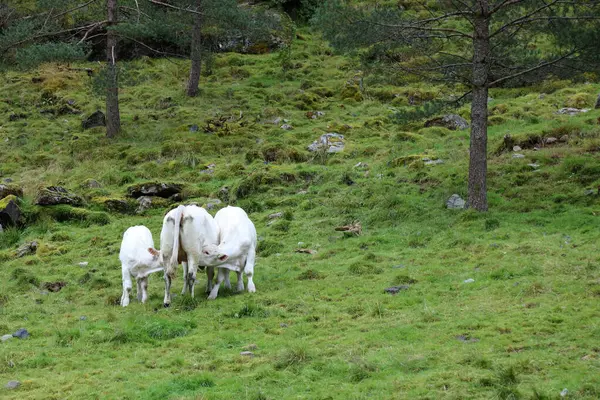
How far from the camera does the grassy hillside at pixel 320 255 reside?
9383 millimetres

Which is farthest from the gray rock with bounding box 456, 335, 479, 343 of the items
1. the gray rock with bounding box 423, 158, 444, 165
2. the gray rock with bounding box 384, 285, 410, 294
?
the gray rock with bounding box 423, 158, 444, 165

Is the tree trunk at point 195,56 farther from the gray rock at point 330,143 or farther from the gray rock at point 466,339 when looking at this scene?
the gray rock at point 466,339

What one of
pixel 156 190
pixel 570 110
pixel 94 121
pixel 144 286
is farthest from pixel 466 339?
pixel 94 121

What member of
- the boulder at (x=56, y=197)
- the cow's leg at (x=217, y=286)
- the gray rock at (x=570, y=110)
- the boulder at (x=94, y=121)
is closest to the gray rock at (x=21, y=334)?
the cow's leg at (x=217, y=286)

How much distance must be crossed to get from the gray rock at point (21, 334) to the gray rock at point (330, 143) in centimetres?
1459

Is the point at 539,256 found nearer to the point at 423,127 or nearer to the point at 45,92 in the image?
the point at 423,127

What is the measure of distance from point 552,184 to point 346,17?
723cm

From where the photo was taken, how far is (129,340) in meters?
11.5

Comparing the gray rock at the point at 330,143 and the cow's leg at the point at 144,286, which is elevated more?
the gray rock at the point at 330,143

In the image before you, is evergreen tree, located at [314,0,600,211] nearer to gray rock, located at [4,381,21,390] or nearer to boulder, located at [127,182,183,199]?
boulder, located at [127,182,183,199]

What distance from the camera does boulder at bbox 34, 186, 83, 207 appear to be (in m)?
21.5

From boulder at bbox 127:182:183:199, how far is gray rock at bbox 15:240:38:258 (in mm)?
4209

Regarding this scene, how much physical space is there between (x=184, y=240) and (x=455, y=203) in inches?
324

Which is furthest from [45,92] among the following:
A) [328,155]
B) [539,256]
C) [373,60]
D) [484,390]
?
[484,390]
